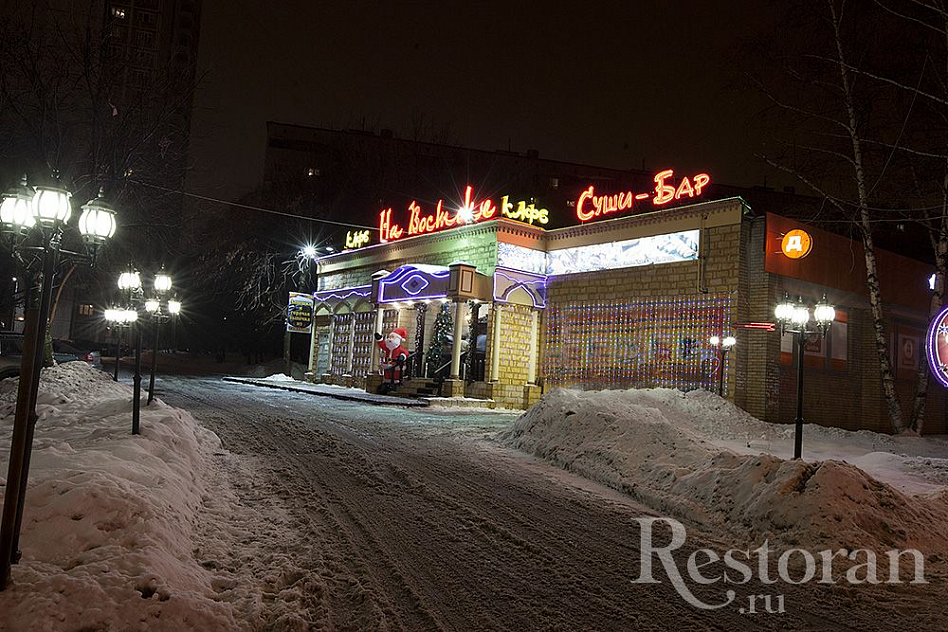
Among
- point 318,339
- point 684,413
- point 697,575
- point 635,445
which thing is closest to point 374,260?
point 318,339

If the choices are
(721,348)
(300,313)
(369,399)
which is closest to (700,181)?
(721,348)

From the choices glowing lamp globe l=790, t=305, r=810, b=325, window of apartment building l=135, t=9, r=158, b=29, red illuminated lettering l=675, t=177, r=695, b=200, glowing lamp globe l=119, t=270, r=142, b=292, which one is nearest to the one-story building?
red illuminated lettering l=675, t=177, r=695, b=200

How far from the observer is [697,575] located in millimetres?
5691

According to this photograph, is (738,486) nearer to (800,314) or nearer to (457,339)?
(800,314)

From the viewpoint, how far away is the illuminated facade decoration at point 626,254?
19.0 m

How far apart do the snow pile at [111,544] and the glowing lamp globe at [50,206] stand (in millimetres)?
2149

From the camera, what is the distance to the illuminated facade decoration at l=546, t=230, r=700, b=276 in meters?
19.0

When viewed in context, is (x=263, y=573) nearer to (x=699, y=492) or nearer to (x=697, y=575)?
(x=697, y=575)

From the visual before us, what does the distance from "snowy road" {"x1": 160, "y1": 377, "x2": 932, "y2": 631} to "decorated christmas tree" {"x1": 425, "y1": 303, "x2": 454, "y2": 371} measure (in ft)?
46.0

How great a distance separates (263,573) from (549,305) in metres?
18.6

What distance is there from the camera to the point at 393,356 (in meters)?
25.3

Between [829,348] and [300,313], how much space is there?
25.0m

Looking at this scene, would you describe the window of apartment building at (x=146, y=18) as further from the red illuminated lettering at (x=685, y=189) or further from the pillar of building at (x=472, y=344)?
the red illuminated lettering at (x=685, y=189)

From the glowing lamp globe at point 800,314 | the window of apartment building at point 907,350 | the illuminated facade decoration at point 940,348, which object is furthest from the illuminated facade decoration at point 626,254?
the window of apartment building at point 907,350
